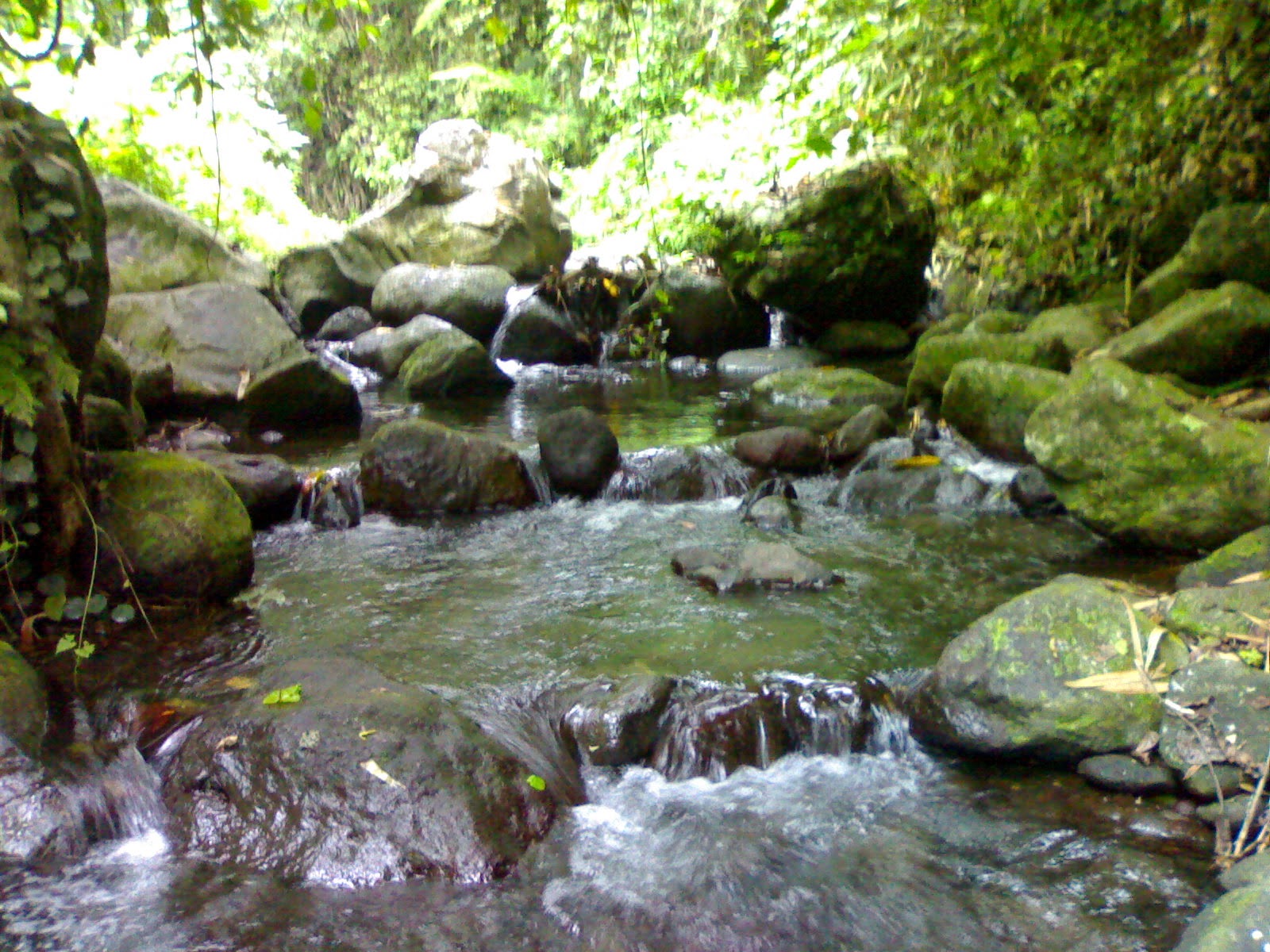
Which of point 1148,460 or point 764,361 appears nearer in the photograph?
point 1148,460

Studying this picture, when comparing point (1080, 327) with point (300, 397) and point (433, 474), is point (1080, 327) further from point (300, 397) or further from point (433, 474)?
point (300, 397)

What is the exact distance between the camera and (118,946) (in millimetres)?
2615

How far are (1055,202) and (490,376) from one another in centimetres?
634

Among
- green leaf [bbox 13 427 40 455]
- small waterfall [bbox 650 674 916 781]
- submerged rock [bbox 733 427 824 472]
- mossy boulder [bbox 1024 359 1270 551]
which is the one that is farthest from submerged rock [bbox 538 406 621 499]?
green leaf [bbox 13 427 40 455]

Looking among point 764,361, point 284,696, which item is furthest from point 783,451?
point 764,361

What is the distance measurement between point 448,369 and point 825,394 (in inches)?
169

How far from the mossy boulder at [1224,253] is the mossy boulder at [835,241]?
180 inches

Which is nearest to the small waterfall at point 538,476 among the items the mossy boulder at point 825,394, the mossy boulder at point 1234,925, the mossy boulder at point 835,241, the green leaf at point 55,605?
the mossy boulder at point 825,394

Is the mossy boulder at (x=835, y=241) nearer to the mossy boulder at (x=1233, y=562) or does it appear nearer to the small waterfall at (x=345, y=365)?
the small waterfall at (x=345, y=365)

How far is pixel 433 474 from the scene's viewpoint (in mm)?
6918

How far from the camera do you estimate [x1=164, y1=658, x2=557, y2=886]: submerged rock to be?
294 centimetres

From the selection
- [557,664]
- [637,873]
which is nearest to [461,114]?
[557,664]

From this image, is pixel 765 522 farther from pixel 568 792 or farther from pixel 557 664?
pixel 568 792

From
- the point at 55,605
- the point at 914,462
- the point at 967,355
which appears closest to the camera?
the point at 55,605
